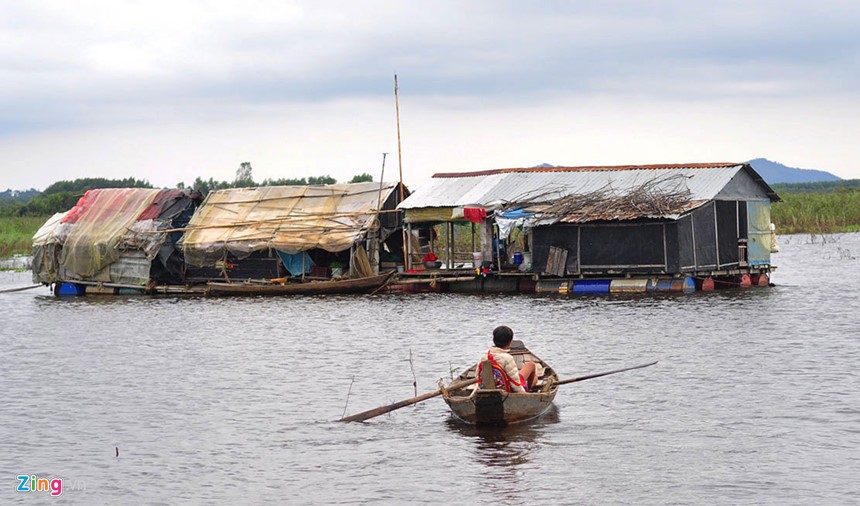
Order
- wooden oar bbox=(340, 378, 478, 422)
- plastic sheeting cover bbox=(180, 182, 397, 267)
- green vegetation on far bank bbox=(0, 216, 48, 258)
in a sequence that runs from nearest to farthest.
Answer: wooden oar bbox=(340, 378, 478, 422) < plastic sheeting cover bbox=(180, 182, 397, 267) < green vegetation on far bank bbox=(0, 216, 48, 258)

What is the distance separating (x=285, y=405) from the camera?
1611cm

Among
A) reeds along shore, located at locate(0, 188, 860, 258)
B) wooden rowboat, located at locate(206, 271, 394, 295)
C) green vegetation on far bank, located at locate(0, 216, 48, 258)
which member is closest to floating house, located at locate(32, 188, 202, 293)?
wooden rowboat, located at locate(206, 271, 394, 295)

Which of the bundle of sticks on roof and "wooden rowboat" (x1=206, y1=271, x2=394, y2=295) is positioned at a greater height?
the bundle of sticks on roof

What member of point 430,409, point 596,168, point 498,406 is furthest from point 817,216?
point 498,406

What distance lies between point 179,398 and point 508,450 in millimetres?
6471

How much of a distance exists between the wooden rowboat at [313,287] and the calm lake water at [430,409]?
12.3 feet

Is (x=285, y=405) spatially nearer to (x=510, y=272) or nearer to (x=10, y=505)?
(x=10, y=505)

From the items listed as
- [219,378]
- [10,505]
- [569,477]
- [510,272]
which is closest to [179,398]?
[219,378]

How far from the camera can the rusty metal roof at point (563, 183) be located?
31.2 meters

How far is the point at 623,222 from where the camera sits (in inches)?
1169

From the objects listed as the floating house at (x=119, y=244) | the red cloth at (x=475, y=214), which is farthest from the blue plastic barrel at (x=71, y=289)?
the red cloth at (x=475, y=214)

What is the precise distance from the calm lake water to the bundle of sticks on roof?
2.30 metres

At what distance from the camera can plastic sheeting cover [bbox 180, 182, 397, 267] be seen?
3328 cm

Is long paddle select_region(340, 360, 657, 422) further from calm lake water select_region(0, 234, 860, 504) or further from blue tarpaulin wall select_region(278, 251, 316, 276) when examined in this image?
blue tarpaulin wall select_region(278, 251, 316, 276)
